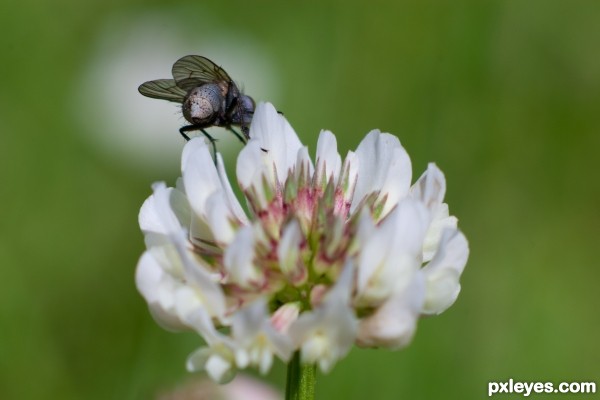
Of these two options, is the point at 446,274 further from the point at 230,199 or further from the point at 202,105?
the point at 202,105

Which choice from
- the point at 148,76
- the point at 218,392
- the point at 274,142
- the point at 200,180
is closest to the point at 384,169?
the point at 274,142

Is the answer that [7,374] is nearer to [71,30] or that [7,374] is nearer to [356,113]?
[356,113]

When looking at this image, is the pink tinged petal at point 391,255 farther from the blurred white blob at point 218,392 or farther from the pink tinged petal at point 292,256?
the blurred white blob at point 218,392

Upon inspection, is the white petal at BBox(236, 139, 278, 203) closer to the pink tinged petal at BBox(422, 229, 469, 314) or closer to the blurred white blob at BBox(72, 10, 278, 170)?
the pink tinged petal at BBox(422, 229, 469, 314)

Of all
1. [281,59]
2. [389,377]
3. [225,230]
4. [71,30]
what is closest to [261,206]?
[225,230]

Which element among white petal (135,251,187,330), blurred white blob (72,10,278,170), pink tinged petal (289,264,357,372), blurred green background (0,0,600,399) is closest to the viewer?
pink tinged petal (289,264,357,372)

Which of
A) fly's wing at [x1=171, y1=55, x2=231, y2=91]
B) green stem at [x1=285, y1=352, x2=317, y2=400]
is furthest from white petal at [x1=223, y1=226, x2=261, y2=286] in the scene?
fly's wing at [x1=171, y1=55, x2=231, y2=91]

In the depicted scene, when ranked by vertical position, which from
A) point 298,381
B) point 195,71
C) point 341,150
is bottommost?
point 298,381
